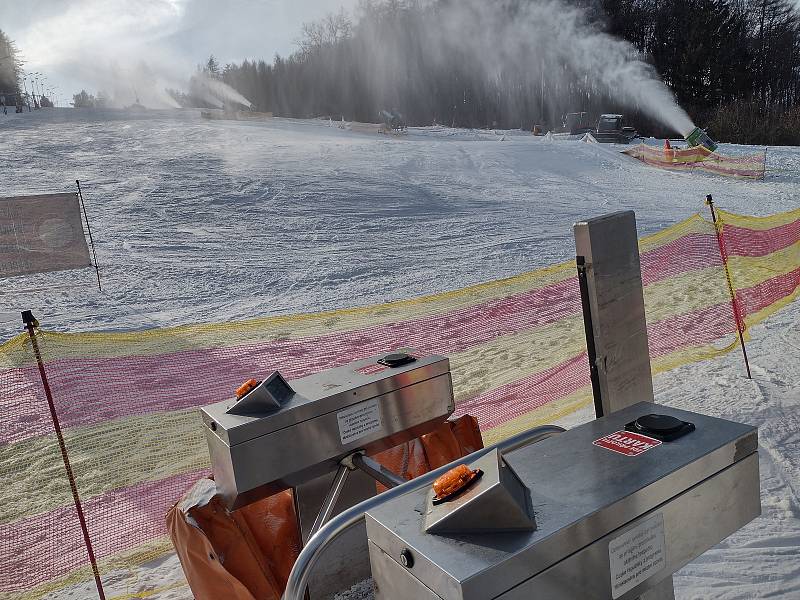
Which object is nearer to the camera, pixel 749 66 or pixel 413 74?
pixel 749 66

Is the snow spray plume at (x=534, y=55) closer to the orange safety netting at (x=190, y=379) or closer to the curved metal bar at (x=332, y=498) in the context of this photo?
the orange safety netting at (x=190, y=379)

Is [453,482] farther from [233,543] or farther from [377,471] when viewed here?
[233,543]

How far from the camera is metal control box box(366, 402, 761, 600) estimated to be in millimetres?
1015

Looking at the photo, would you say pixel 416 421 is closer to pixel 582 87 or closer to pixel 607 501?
pixel 607 501

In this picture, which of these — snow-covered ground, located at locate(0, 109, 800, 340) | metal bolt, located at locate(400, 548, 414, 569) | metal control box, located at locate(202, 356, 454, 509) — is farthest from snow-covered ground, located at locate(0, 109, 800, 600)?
metal bolt, located at locate(400, 548, 414, 569)

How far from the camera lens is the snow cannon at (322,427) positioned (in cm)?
204

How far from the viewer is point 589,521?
43.5 inches

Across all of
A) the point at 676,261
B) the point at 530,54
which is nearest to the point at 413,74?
the point at 530,54

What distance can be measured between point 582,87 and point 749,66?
375 inches

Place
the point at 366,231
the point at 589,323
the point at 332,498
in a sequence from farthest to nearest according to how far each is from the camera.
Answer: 1. the point at 366,231
2. the point at 332,498
3. the point at 589,323

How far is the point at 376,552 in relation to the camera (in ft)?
3.80

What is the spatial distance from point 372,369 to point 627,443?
1.21 m

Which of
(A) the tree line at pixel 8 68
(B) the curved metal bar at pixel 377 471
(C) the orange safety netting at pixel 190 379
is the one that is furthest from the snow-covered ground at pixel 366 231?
(A) the tree line at pixel 8 68

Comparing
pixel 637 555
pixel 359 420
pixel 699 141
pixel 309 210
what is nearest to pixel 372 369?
pixel 359 420
